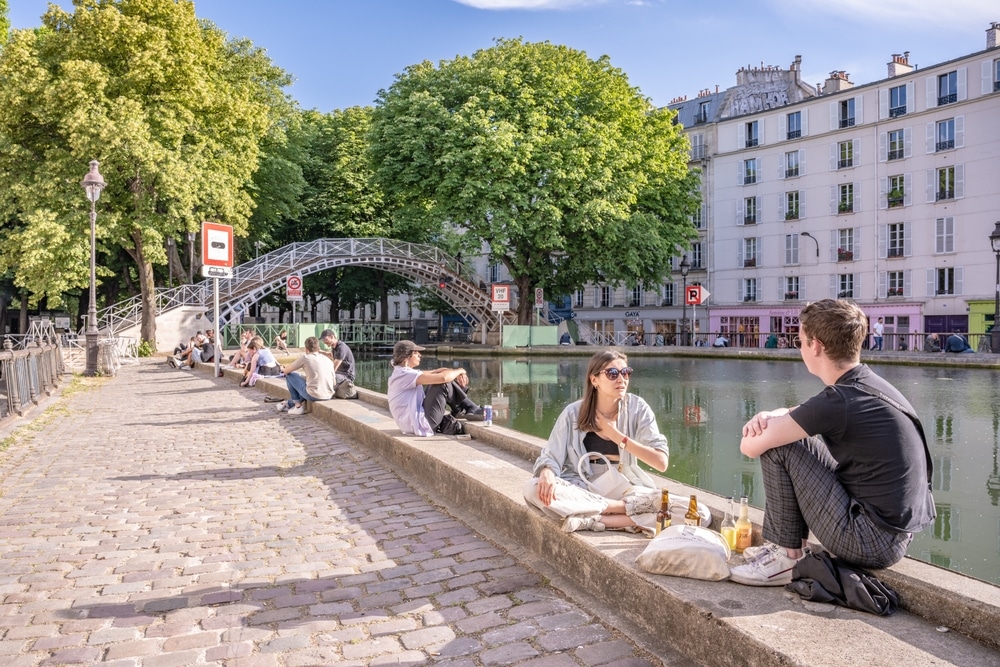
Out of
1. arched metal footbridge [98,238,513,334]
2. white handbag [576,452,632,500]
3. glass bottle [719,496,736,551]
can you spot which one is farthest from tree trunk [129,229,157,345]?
glass bottle [719,496,736,551]

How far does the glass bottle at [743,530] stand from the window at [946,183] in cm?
4434

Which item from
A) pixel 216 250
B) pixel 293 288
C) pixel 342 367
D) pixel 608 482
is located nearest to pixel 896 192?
pixel 293 288

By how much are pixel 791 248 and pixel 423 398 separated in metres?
45.2

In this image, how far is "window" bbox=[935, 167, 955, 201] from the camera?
4162 cm

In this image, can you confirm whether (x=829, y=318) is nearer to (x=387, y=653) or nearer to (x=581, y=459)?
(x=581, y=459)

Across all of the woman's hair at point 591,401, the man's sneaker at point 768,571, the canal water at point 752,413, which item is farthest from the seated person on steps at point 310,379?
the man's sneaker at point 768,571

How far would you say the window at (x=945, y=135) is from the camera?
41.4m

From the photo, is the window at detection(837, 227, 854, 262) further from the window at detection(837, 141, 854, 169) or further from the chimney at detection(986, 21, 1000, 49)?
the chimney at detection(986, 21, 1000, 49)

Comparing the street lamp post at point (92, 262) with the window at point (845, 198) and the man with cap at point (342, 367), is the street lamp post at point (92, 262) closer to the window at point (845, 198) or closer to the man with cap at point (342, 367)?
the man with cap at point (342, 367)

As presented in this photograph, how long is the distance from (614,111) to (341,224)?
17.0 m

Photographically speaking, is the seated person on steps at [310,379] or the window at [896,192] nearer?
the seated person on steps at [310,379]

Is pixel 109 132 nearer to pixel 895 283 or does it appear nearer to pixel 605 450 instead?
pixel 605 450

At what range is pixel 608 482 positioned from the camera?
4801 mm

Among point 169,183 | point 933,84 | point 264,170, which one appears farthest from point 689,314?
point 169,183
